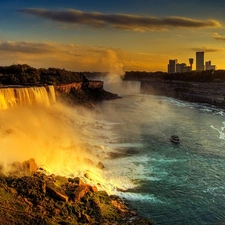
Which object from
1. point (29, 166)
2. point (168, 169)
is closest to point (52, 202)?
point (29, 166)

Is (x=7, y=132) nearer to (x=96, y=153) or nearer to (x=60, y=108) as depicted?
(x=96, y=153)

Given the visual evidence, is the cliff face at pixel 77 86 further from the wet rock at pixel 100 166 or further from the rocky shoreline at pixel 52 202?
the rocky shoreline at pixel 52 202

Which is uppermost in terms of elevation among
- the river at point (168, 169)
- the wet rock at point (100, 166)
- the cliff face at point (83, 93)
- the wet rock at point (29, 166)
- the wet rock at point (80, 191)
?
the cliff face at point (83, 93)

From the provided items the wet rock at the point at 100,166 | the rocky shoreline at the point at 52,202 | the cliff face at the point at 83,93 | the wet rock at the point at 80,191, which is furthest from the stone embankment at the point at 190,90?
the rocky shoreline at the point at 52,202

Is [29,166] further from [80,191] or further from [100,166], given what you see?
[100,166]

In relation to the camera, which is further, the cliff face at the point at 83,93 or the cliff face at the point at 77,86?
the cliff face at the point at 77,86

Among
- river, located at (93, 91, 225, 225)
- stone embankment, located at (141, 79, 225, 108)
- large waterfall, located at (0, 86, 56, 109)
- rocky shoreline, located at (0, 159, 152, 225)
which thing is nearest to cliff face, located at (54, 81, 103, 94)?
large waterfall, located at (0, 86, 56, 109)

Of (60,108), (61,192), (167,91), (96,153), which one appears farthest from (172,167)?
(167,91)
